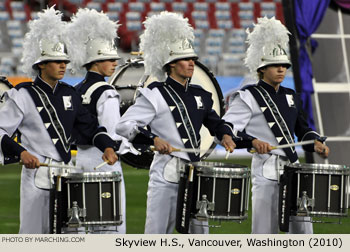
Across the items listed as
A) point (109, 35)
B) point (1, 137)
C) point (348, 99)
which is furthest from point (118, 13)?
point (1, 137)

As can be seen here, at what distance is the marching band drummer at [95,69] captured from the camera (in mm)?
6422

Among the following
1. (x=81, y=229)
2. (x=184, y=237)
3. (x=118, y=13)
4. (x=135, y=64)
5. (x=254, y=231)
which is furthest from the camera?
(x=118, y=13)

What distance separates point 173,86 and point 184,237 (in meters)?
1.07

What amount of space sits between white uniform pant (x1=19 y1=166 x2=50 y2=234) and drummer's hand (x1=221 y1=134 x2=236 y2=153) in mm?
1154

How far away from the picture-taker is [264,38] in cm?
664

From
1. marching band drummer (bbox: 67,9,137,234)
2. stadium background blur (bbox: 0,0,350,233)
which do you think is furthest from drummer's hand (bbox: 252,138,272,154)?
stadium background blur (bbox: 0,0,350,233)

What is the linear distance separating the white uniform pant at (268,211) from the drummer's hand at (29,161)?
166cm

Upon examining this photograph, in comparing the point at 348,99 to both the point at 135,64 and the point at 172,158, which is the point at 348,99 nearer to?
the point at 135,64

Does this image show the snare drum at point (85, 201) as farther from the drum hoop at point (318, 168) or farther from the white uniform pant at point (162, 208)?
the drum hoop at point (318, 168)

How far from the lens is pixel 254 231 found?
20.9ft

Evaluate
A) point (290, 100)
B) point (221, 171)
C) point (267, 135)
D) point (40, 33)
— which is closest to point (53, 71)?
point (40, 33)

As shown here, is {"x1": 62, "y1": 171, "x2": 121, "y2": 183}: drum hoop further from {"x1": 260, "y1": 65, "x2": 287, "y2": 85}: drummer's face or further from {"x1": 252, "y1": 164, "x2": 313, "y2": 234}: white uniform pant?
{"x1": 260, "y1": 65, "x2": 287, "y2": 85}: drummer's face

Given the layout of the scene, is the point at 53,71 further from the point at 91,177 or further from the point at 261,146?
the point at 261,146

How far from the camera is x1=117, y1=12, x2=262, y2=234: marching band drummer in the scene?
592 cm
